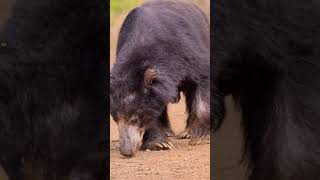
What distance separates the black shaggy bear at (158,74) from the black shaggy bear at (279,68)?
9.93 ft

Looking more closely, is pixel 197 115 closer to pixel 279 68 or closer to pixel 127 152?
pixel 127 152

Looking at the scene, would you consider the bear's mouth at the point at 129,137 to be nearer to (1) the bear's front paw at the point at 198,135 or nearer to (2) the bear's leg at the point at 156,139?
(2) the bear's leg at the point at 156,139

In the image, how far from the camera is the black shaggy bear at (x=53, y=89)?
3205mm

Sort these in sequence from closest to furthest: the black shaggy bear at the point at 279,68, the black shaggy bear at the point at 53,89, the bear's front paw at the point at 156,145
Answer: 1. the black shaggy bear at the point at 279,68
2. the black shaggy bear at the point at 53,89
3. the bear's front paw at the point at 156,145

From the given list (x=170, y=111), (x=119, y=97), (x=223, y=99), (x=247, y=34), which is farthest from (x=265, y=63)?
(x=170, y=111)

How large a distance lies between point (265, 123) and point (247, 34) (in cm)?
40

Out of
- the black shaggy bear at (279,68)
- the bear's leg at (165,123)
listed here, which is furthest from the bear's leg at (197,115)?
the black shaggy bear at (279,68)

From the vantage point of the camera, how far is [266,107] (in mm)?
3133

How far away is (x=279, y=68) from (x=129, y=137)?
10.9 ft

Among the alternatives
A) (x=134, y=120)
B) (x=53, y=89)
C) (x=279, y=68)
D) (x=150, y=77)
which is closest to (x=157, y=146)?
(x=134, y=120)

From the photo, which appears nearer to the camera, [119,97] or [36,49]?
[36,49]

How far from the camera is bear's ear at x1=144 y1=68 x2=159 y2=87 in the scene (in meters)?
6.28

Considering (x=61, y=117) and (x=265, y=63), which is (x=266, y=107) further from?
(x=61, y=117)

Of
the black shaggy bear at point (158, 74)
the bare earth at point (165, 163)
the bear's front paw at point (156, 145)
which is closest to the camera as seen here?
the bare earth at point (165, 163)
